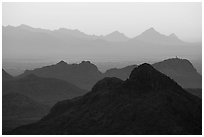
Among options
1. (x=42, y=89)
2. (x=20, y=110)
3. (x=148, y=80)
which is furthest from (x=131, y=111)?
(x=42, y=89)

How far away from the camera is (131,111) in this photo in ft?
222

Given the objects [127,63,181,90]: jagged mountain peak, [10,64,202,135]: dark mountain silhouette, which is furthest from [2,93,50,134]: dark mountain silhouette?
[127,63,181,90]: jagged mountain peak

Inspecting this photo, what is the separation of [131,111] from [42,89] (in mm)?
83482

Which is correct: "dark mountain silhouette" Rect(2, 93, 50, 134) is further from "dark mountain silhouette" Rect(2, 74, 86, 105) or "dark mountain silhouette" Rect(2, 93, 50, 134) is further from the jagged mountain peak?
the jagged mountain peak

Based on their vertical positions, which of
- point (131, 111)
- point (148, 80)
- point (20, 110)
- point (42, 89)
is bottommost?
point (20, 110)

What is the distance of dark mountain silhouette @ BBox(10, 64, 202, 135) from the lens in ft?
206

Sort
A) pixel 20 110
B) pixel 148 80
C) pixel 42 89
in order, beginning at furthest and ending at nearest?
pixel 42 89
pixel 20 110
pixel 148 80

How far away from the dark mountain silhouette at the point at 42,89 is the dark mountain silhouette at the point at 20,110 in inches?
809

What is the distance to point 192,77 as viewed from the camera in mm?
193500

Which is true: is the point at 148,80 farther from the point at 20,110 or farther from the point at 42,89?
the point at 42,89

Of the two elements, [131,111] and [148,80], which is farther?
[148,80]

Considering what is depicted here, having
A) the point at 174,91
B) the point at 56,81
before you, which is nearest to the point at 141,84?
the point at 174,91

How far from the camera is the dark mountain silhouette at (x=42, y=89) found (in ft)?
458

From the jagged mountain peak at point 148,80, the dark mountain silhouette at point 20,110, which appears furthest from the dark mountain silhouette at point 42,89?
the jagged mountain peak at point 148,80
